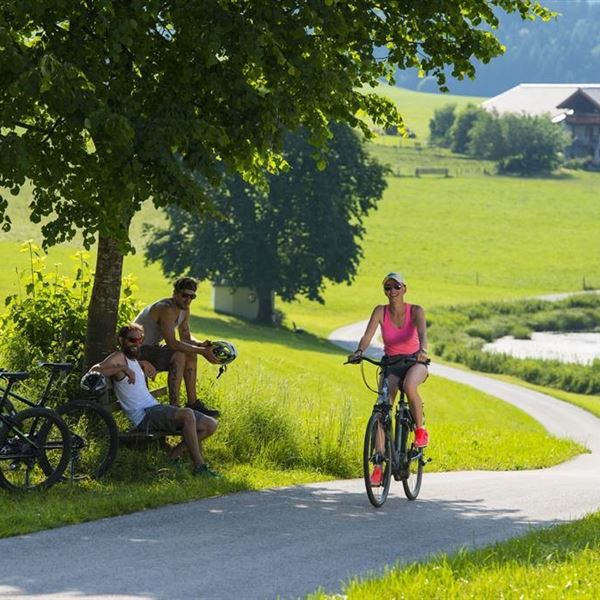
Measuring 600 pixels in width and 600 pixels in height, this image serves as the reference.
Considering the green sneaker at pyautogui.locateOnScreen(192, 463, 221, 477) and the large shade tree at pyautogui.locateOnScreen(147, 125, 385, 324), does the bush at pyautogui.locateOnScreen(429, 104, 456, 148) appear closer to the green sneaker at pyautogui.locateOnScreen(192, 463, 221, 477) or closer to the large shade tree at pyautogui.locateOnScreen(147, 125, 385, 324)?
the large shade tree at pyautogui.locateOnScreen(147, 125, 385, 324)

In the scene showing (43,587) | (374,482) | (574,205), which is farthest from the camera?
(574,205)

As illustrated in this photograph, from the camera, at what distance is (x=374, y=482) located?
12594 mm

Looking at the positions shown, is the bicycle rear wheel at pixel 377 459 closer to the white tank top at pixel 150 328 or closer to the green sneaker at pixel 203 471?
the green sneaker at pixel 203 471

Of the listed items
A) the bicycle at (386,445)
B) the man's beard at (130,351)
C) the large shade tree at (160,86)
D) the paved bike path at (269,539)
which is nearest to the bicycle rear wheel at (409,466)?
the bicycle at (386,445)

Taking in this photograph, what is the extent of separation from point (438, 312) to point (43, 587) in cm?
7121

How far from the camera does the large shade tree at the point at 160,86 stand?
1268cm

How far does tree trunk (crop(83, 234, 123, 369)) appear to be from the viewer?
14852 millimetres

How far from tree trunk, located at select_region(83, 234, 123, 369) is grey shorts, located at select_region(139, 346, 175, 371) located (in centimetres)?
44

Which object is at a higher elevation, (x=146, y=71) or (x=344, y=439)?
(x=146, y=71)

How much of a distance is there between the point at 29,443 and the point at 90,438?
1241 mm

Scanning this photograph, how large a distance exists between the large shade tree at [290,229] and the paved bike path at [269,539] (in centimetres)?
5059

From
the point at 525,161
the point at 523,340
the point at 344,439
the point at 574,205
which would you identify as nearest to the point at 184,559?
the point at 344,439

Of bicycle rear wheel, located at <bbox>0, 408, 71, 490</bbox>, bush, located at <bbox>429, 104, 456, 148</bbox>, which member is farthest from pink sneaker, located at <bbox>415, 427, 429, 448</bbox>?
bush, located at <bbox>429, 104, 456, 148</bbox>

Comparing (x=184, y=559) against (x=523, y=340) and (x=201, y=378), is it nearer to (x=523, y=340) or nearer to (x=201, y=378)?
(x=201, y=378)
